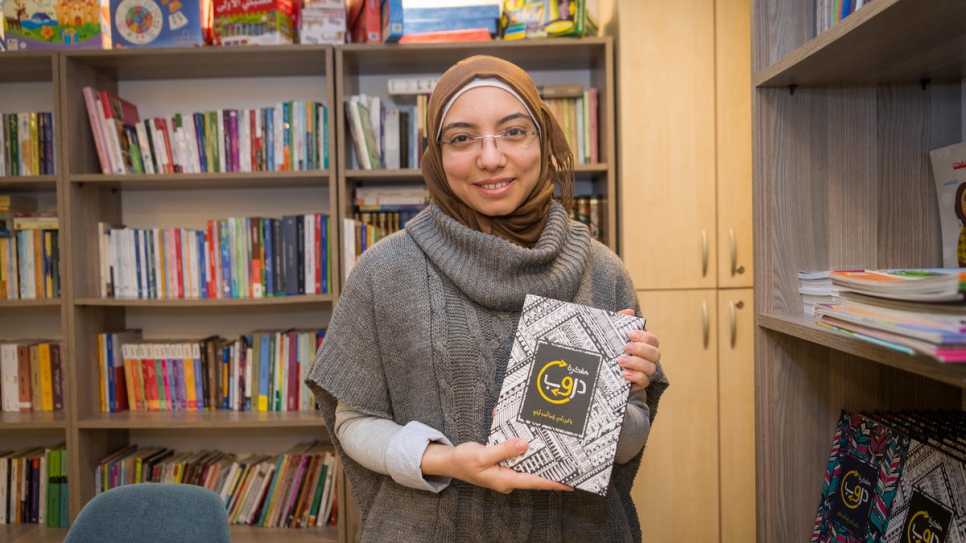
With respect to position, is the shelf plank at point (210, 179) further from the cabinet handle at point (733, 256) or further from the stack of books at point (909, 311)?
the stack of books at point (909, 311)

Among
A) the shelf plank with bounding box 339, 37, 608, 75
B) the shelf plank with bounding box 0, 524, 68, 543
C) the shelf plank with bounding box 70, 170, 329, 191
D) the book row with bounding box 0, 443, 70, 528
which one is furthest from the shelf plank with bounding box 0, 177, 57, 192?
the shelf plank with bounding box 0, 524, 68, 543

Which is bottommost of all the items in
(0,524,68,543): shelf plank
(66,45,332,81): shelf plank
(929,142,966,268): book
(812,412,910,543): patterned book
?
(0,524,68,543): shelf plank

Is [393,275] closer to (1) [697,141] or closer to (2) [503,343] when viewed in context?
(2) [503,343]

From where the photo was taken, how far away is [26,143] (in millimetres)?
2686

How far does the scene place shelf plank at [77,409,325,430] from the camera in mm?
2566

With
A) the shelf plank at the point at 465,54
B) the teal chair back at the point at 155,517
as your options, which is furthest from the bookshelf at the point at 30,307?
the teal chair back at the point at 155,517

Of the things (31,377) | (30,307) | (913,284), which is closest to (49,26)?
(30,307)

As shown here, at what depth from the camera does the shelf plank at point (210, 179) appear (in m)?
2.59

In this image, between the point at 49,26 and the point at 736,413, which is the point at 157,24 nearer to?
the point at 49,26

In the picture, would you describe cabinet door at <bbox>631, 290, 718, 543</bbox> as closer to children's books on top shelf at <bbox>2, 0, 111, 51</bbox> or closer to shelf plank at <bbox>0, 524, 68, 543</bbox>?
shelf plank at <bbox>0, 524, 68, 543</bbox>

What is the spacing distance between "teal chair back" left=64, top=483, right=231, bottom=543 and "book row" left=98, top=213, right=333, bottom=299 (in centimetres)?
126

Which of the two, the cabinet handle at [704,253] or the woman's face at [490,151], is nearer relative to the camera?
the woman's face at [490,151]

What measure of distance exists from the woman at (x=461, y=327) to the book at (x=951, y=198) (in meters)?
0.50

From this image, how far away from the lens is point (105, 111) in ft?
8.74
